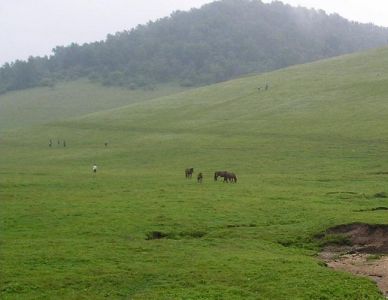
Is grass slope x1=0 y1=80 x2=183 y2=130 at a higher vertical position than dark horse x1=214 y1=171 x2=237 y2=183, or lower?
higher

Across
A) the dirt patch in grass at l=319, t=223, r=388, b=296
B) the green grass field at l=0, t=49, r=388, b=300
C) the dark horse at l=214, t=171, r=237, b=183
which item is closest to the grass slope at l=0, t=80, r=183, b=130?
the green grass field at l=0, t=49, r=388, b=300

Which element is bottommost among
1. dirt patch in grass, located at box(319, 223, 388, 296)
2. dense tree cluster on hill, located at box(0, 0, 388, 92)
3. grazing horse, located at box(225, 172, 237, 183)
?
dirt patch in grass, located at box(319, 223, 388, 296)

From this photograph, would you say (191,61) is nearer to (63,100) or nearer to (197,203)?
(63,100)

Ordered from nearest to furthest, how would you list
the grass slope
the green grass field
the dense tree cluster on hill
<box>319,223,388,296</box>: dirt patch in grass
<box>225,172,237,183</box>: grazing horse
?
the green grass field, <box>319,223,388,296</box>: dirt patch in grass, <box>225,172,237,183</box>: grazing horse, the grass slope, the dense tree cluster on hill

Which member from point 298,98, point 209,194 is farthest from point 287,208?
point 298,98

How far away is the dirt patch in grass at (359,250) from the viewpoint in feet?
66.5

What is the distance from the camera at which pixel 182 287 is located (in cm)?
1823

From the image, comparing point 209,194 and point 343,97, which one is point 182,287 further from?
point 343,97

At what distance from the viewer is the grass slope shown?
129000 millimetres

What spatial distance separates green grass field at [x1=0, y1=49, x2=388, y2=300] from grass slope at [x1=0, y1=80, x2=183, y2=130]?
44260mm

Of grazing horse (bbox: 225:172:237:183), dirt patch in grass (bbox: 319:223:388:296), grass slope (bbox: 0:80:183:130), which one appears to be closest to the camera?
dirt patch in grass (bbox: 319:223:388:296)

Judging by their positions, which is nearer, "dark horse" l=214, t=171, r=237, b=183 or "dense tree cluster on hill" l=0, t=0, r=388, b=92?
"dark horse" l=214, t=171, r=237, b=183

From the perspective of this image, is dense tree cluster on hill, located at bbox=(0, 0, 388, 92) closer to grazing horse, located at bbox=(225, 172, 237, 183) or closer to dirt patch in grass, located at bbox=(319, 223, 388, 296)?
grazing horse, located at bbox=(225, 172, 237, 183)

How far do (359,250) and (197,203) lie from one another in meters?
10.5
